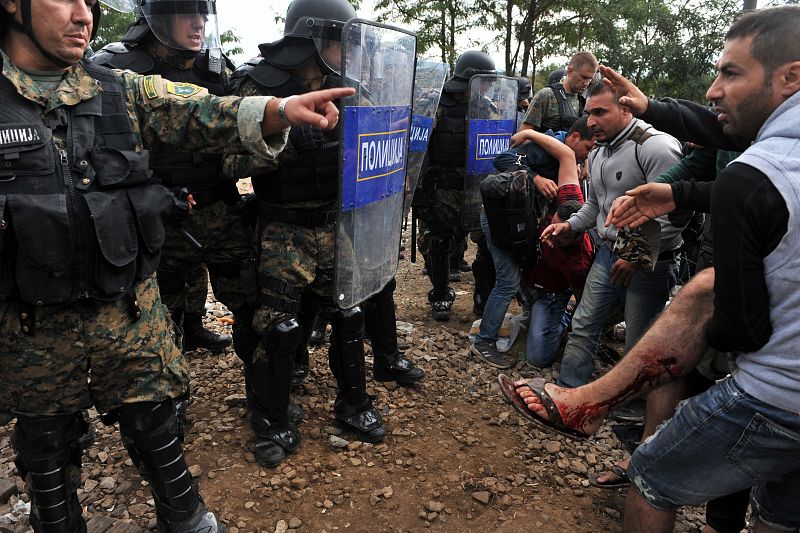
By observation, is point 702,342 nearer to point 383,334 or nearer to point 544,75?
point 383,334

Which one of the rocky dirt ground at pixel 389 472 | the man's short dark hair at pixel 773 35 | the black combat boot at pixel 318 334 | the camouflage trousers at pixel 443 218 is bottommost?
the rocky dirt ground at pixel 389 472

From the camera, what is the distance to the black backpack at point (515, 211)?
142 inches

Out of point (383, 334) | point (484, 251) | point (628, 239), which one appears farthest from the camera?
point (484, 251)

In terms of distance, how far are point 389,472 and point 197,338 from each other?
6.09 feet

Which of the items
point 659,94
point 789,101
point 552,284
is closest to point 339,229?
point 789,101

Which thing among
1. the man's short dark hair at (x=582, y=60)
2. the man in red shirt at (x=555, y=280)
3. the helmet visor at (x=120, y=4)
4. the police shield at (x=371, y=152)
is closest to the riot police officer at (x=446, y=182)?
the man's short dark hair at (x=582, y=60)

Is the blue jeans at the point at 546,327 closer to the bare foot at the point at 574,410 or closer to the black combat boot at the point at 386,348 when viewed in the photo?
the black combat boot at the point at 386,348

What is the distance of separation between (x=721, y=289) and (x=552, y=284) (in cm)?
226

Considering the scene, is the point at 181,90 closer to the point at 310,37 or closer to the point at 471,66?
the point at 310,37

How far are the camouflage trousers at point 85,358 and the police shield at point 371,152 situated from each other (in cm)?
79

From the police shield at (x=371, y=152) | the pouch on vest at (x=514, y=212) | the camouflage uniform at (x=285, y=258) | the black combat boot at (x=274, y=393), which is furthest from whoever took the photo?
the pouch on vest at (x=514, y=212)

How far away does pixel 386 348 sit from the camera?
346 cm

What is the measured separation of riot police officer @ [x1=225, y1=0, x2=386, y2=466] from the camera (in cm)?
245

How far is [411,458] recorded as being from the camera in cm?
279
